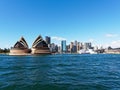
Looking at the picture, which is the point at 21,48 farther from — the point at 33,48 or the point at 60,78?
the point at 60,78

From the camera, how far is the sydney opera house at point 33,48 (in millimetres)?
120125

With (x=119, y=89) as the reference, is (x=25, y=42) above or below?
above

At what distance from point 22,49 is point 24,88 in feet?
375

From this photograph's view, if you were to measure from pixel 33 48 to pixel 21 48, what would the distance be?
348 inches

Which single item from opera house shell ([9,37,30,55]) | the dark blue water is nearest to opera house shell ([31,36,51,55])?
opera house shell ([9,37,30,55])

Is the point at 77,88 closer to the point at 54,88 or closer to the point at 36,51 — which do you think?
the point at 54,88

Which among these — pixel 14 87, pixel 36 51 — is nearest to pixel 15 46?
pixel 36 51

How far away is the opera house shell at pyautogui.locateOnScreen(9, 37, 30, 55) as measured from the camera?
124 m

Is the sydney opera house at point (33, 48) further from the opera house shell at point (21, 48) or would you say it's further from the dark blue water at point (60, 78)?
the dark blue water at point (60, 78)

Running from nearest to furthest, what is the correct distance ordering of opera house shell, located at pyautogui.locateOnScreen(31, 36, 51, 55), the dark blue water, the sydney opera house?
the dark blue water, opera house shell, located at pyautogui.locateOnScreen(31, 36, 51, 55), the sydney opera house

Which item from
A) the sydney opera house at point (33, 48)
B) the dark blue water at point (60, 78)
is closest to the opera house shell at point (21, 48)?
the sydney opera house at point (33, 48)

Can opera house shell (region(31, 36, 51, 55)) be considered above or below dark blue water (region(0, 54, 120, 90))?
above

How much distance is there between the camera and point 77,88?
11562 millimetres

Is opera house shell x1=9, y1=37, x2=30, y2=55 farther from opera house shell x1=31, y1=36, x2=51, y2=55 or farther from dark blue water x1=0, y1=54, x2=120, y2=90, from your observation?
dark blue water x1=0, y1=54, x2=120, y2=90
